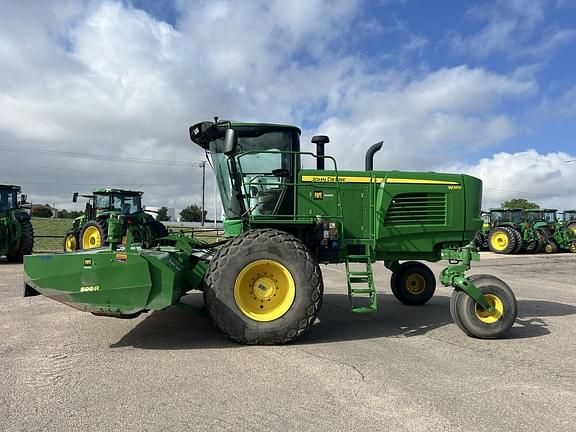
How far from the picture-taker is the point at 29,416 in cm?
314

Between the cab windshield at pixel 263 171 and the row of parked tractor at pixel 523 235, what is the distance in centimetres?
1846

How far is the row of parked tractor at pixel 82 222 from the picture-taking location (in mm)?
14492

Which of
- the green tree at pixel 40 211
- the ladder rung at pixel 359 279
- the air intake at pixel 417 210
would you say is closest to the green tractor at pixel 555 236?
the air intake at pixel 417 210

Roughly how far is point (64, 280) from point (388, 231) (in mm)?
4071

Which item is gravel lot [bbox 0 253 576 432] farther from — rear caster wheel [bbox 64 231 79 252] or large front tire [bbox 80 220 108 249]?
rear caster wheel [bbox 64 231 79 252]

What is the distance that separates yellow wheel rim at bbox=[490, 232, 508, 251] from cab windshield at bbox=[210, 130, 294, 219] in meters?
19.7

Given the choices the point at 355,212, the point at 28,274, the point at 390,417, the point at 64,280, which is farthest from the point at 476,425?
the point at 28,274

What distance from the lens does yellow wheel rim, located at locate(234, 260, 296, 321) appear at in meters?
5.11

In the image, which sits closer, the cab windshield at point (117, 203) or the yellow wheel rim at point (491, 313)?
the yellow wheel rim at point (491, 313)

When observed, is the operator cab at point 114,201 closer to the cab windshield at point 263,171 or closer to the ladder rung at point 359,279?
the cab windshield at point 263,171

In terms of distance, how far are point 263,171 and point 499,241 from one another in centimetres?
2013

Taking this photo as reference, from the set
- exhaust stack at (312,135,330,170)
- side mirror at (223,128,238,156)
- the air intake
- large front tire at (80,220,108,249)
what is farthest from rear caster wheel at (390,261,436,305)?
large front tire at (80,220,108,249)

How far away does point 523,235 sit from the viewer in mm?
22609

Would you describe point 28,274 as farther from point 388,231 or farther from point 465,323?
point 465,323
